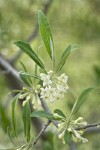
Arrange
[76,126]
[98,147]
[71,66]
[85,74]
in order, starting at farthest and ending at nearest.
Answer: [71,66] → [85,74] → [98,147] → [76,126]

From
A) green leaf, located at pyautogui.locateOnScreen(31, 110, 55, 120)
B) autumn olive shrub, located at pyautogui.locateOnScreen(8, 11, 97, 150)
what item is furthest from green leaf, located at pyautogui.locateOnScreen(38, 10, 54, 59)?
green leaf, located at pyautogui.locateOnScreen(31, 110, 55, 120)

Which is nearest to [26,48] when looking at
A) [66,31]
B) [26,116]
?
[26,116]

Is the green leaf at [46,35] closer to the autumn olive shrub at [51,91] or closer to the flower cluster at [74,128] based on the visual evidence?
the autumn olive shrub at [51,91]

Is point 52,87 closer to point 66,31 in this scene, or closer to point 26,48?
point 26,48

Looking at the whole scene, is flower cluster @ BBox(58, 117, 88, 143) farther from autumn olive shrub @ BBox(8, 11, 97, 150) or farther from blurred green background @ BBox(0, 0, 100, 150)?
blurred green background @ BBox(0, 0, 100, 150)

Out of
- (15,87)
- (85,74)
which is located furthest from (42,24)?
(85,74)

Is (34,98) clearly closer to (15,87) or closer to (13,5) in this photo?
(15,87)

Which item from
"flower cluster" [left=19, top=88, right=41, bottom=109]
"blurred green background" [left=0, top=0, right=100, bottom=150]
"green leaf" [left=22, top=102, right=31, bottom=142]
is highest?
"blurred green background" [left=0, top=0, right=100, bottom=150]

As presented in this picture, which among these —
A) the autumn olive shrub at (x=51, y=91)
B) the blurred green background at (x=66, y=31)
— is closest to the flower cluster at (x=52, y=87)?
the autumn olive shrub at (x=51, y=91)

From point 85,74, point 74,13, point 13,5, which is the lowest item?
point 85,74
